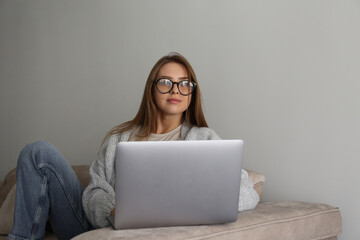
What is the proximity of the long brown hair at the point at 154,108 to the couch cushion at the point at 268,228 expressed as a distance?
0.49m

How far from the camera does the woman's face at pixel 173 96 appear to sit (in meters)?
1.79

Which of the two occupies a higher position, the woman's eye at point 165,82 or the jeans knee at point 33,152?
the woman's eye at point 165,82

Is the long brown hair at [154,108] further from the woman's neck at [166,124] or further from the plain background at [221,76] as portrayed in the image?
the plain background at [221,76]

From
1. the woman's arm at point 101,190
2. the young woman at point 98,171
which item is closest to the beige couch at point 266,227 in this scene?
the young woman at point 98,171

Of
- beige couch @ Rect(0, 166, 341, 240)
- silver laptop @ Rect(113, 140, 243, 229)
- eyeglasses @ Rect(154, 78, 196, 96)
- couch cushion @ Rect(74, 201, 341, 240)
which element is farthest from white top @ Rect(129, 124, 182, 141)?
silver laptop @ Rect(113, 140, 243, 229)

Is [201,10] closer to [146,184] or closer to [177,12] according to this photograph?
[177,12]

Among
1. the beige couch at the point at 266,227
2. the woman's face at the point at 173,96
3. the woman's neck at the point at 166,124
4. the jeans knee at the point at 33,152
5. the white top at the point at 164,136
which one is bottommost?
the beige couch at the point at 266,227

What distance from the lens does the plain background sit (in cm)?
176

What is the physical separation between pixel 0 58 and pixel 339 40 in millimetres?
2624

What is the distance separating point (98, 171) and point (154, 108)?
0.36m

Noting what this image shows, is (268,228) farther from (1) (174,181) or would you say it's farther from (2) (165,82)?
(2) (165,82)

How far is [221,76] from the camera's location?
86.6 inches

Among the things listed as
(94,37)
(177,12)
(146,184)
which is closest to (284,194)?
(146,184)

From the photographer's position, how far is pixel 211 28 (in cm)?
226
